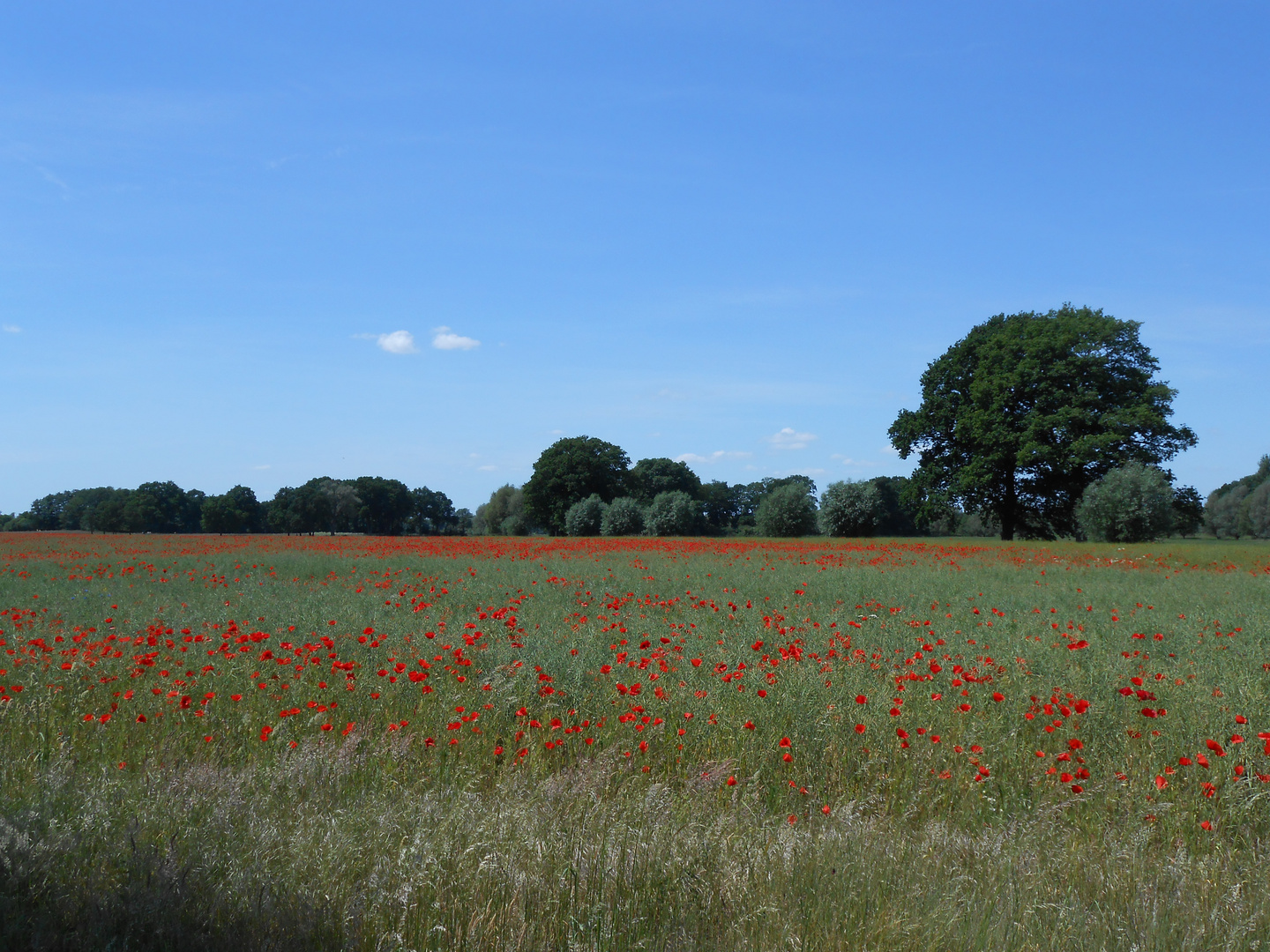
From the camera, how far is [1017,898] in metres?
3.28

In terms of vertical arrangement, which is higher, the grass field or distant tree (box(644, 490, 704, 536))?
distant tree (box(644, 490, 704, 536))

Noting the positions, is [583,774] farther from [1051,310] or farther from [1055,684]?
[1051,310]

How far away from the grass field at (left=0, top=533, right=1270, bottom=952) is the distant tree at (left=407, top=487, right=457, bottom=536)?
99.3m

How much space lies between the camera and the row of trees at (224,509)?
84.0m

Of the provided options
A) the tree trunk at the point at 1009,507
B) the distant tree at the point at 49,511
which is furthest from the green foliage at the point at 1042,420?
the distant tree at the point at 49,511

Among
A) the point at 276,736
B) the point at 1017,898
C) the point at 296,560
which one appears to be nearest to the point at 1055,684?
the point at 1017,898

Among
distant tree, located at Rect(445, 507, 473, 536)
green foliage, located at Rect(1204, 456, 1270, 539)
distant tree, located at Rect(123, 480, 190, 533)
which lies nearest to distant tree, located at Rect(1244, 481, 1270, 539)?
green foliage, located at Rect(1204, 456, 1270, 539)

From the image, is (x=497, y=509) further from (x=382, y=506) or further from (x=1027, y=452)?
(x=1027, y=452)

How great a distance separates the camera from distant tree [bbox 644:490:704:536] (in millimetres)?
61719

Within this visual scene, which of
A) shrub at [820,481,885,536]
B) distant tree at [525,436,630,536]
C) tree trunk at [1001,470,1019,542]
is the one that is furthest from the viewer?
distant tree at [525,436,630,536]

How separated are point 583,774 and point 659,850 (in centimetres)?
126

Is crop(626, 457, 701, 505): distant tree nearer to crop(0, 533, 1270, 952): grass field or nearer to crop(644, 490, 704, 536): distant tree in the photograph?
crop(644, 490, 704, 536): distant tree

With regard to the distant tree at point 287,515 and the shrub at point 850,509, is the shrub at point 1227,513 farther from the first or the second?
the distant tree at point 287,515

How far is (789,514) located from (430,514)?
7109cm
